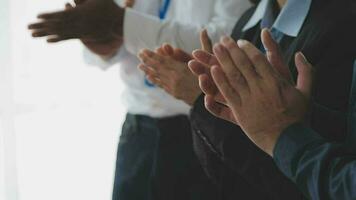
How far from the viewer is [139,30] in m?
1.17

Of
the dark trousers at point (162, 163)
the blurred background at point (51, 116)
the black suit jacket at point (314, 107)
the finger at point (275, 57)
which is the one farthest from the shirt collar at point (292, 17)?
the blurred background at point (51, 116)

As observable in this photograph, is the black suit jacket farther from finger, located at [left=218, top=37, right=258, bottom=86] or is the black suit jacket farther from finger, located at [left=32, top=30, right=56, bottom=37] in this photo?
finger, located at [left=32, top=30, right=56, bottom=37]

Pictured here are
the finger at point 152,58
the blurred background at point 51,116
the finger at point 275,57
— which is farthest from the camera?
the blurred background at point 51,116

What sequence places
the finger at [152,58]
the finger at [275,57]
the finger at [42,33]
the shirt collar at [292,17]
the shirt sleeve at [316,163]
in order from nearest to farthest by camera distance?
1. the shirt sleeve at [316,163]
2. the finger at [275,57]
3. the shirt collar at [292,17]
4. the finger at [152,58]
5. the finger at [42,33]

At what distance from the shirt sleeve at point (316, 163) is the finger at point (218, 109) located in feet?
0.46

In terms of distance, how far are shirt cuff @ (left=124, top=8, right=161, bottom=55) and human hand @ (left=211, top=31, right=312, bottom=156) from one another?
560mm

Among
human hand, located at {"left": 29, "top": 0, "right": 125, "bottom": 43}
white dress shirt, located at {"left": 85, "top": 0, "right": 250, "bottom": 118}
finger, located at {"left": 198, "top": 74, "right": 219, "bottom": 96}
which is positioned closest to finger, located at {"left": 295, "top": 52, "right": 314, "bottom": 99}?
finger, located at {"left": 198, "top": 74, "right": 219, "bottom": 96}

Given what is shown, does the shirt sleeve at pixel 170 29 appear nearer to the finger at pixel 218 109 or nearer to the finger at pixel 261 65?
the finger at pixel 218 109

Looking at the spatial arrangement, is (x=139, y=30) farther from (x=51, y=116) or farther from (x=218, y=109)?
(x=51, y=116)

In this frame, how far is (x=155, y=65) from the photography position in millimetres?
941

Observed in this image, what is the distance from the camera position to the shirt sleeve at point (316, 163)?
0.56 meters

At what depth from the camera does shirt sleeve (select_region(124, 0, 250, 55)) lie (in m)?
1.17

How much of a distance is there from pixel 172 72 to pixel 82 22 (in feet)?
1.08

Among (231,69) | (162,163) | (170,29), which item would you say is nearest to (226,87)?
(231,69)
